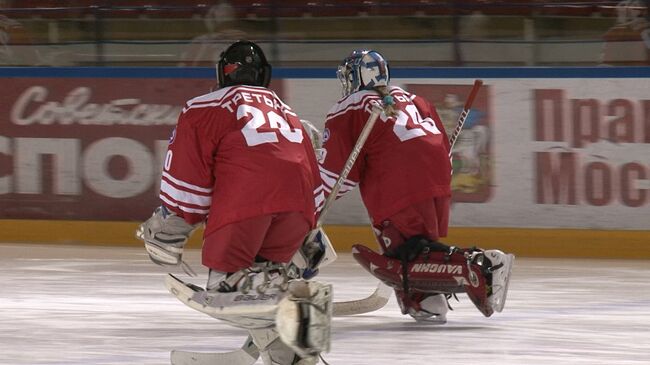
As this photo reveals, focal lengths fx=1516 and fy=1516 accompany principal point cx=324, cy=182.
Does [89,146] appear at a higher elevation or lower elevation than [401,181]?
lower

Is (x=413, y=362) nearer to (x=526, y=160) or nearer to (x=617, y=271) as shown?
(x=617, y=271)

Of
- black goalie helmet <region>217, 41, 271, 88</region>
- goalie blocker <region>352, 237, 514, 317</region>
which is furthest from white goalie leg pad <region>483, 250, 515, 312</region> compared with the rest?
black goalie helmet <region>217, 41, 271, 88</region>

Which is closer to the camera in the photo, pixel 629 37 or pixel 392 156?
pixel 392 156

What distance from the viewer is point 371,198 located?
23.1 feet

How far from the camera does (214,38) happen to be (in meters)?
11.0

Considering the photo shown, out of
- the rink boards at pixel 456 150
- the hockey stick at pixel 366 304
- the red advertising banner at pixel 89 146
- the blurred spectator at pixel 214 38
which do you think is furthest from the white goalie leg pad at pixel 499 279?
the blurred spectator at pixel 214 38

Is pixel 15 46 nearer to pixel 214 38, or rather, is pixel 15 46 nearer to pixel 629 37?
pixel 214 38

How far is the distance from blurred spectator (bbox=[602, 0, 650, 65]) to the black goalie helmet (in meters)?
5.17

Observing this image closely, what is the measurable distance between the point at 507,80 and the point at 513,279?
1.79 m

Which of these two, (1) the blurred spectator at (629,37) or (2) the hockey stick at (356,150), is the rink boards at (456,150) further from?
(2) the hockey stick at (356,150)

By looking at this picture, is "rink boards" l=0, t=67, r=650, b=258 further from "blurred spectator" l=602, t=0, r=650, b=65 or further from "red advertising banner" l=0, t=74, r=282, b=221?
"blurred spectator" l=602, t=0, r=650, b=65

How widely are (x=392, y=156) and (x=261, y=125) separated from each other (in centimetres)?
202

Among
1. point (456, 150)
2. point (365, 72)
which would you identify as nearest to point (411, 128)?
point (365, 72)

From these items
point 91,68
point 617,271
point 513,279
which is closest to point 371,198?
point 513,279
